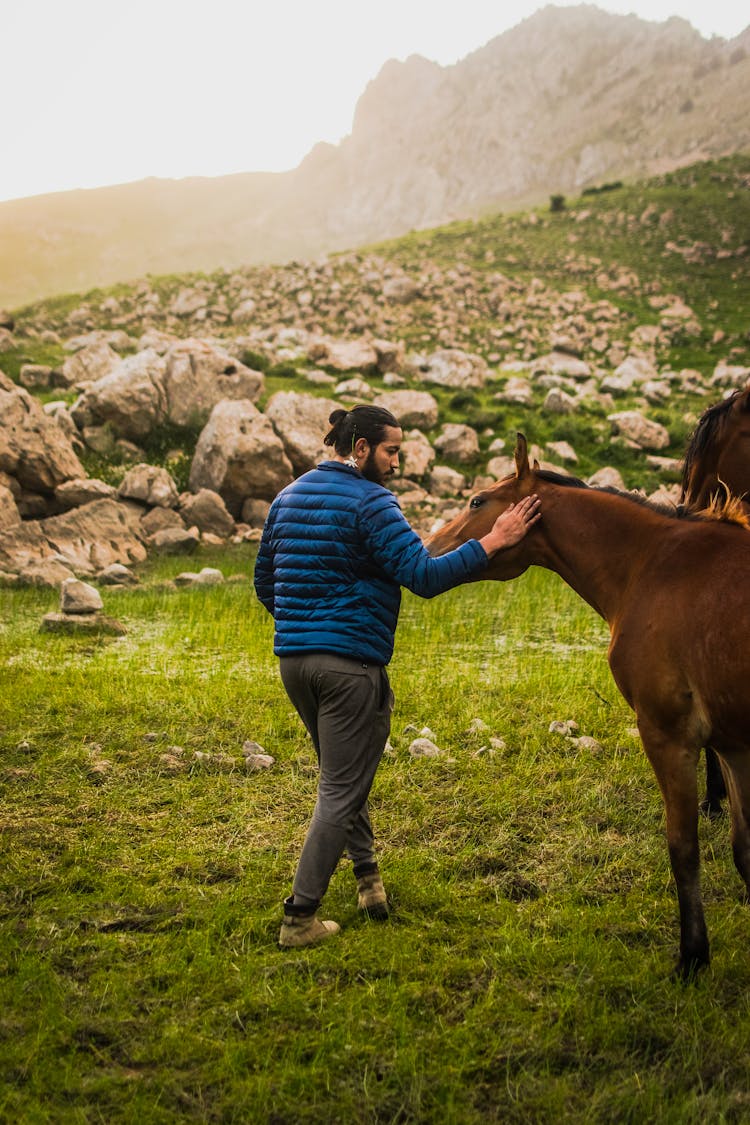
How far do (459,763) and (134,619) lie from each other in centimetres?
544

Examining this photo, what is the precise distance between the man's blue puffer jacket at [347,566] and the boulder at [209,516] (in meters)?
11.2

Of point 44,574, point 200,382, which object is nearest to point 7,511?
point 44,574

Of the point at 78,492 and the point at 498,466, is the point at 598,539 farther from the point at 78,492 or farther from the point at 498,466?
the point at 498,466

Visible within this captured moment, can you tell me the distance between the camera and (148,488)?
1512 centimetres

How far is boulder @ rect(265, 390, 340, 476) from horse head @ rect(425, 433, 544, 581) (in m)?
12.2

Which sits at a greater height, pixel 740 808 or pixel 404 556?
pixel 404 556

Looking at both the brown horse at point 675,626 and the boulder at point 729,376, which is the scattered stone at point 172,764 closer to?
the brown horse at point 675,626

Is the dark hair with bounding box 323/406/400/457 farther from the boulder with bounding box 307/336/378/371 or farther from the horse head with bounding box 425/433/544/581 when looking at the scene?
the boulder with bounding box 307/336/378/371

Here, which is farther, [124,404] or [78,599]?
[124,404]

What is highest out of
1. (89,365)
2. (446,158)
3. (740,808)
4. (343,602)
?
(446,158)

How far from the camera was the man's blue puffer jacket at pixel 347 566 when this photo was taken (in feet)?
12.3

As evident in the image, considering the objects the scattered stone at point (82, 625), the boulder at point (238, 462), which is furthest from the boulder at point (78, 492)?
the scattered stone at point (82, 625)

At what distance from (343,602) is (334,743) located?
1.94 ft

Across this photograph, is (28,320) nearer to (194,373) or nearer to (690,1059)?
(194,373)
